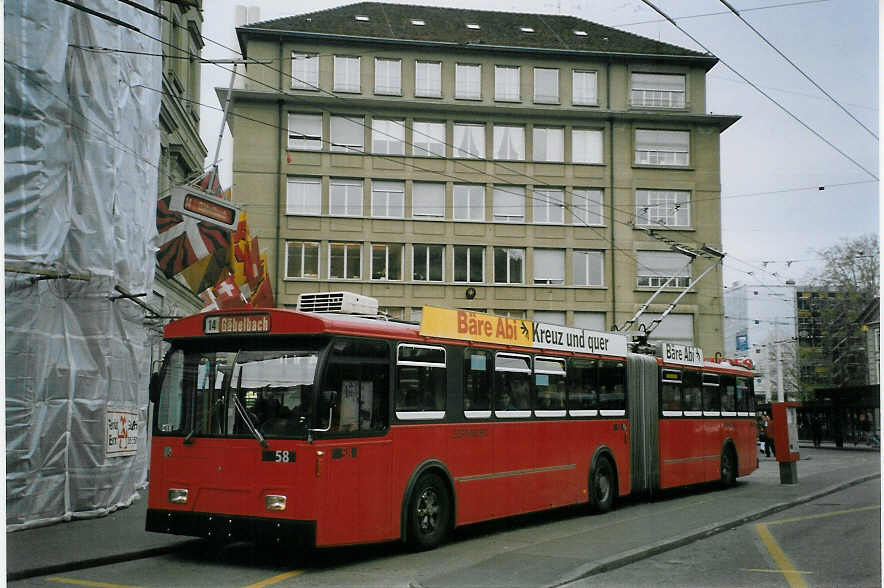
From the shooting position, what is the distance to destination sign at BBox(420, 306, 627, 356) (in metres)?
Answer: 11.5

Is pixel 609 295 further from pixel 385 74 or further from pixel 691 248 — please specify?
pixel 385 74

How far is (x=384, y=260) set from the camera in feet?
71.2

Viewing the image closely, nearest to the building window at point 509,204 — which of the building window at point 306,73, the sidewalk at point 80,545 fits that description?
the building window at point 306,73

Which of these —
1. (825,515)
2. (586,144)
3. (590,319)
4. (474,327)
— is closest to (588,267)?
(590,319)

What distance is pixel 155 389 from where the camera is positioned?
10.5 m

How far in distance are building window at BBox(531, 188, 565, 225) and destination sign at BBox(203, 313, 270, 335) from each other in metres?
13.9

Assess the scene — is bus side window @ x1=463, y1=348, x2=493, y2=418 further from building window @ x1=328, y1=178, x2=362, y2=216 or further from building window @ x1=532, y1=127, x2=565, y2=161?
building window @ x1=532, y1=127, x2=565, y2=161

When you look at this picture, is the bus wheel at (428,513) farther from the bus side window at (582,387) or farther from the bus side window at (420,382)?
the bus side window at (582,387)

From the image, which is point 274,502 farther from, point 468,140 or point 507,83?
point 468,140

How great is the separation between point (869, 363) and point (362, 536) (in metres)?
15.1

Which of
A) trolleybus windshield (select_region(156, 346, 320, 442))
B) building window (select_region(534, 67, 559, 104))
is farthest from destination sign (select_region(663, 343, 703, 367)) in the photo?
trolleybus windshield (select_region(156, 346, 320, 442))

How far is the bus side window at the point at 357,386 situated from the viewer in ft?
31.7

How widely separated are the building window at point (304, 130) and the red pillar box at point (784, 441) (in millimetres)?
11193

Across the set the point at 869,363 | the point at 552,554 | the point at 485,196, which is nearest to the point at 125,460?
the point at 552,554
